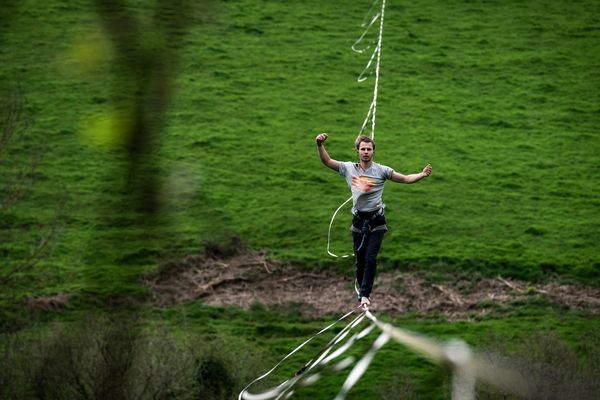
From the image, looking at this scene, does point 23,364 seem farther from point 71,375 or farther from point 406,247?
point 406,247

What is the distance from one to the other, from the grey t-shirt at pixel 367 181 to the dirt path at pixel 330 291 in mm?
21791

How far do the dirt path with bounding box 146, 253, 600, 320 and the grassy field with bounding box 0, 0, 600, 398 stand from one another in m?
0.62

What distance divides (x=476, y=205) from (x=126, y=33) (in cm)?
3616

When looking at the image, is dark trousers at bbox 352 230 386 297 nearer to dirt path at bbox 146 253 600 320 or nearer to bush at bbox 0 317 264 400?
bush at bbox 0 317 264 400

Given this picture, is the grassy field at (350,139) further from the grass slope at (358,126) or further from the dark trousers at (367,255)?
the dark trousers at (367,255)

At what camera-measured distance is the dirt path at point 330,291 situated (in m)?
34.0

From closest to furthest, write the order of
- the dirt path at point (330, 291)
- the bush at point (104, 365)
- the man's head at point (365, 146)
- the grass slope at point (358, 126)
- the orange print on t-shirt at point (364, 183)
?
the man's head at point (365, 146) → the orange print on t-shirt at point (364, 183) → the bush at point (104, 365) → the dirt path at point (330, 291) → the grass slope at point (358, 126)

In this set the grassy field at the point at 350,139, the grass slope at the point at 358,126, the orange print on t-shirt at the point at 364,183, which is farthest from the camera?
the grass slope at the point at 358,126

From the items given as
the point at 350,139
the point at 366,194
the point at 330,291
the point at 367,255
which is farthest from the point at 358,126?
the point at 366,194

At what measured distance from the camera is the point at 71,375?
89.8 ft

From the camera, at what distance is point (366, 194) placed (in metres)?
11.8

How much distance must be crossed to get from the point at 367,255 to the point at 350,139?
30.4 m

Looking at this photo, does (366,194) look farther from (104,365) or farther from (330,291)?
(330,291)

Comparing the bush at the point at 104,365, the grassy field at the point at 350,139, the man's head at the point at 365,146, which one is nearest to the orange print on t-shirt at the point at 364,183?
the man's head at the point at 365,146
